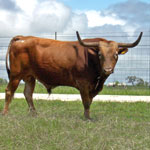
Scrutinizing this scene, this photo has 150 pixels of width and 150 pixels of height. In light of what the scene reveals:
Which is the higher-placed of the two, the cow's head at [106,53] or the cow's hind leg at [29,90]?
the cow's head at [106,53]

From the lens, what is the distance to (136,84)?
13227 mm

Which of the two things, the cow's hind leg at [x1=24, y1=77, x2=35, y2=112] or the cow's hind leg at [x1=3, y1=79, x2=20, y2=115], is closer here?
the cow's hind leg at [x1=3, y1=79, x2=20, y2=115]

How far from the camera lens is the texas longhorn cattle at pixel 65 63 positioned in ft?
20.9

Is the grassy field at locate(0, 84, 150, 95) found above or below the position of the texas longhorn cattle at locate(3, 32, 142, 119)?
below

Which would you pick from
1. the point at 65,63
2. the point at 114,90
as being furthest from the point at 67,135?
the point at 114,90

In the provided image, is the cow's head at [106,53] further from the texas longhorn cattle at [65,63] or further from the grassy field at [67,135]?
the grassy field at [67,135]

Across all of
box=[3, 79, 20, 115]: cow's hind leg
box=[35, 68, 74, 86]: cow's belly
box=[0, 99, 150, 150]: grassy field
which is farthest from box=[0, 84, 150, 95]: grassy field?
box=[0, 99, 150, 150]: grassy field

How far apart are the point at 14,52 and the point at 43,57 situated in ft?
2.26

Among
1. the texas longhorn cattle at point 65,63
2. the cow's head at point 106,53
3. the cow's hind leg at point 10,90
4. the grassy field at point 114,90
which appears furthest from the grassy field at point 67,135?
the grassy field at point 114,90

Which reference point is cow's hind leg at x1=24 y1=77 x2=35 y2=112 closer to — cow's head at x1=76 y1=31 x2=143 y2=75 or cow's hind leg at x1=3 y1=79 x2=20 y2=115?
cow's hind leg at x1=3 y1=79 x2=20 y2=115

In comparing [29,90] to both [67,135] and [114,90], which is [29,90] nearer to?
[67,135]

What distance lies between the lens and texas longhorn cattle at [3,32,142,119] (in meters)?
6.36

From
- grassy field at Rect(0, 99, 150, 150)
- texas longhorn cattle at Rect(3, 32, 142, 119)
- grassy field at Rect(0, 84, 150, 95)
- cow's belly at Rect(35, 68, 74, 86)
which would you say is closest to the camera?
grassy field at Rect(0, 99, 150, 150)

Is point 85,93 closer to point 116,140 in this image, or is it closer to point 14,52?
point 14,52
